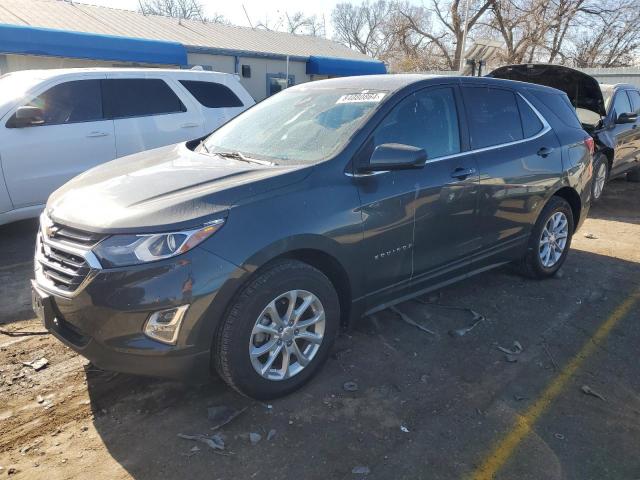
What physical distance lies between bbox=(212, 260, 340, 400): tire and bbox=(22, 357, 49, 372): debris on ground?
137 centimetres

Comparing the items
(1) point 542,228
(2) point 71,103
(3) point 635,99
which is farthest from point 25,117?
(3) point 635,99

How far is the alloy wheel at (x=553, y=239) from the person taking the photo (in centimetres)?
486

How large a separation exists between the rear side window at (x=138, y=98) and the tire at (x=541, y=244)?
4503mm

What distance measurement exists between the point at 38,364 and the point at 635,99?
1008 cm

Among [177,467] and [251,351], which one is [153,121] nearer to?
[251,351]

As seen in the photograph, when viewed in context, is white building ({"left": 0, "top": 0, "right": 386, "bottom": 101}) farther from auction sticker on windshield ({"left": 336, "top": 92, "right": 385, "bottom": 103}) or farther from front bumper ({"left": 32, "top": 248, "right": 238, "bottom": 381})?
front bumper ({"left": 32, "top": 248, "right": 238, "bottom": 381})

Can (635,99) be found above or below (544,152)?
above

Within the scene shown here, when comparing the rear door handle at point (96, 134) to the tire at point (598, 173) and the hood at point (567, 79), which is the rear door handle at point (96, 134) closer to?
the hood at point (567, 79)

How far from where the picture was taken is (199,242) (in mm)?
2541

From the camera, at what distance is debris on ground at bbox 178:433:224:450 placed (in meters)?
2.64

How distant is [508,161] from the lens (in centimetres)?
418

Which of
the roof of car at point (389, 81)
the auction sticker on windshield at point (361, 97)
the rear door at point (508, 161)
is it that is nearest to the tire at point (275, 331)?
the auction sticker on windshield at point (361, 97)

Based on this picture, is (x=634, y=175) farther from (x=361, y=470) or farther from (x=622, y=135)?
(x=361, y=470)

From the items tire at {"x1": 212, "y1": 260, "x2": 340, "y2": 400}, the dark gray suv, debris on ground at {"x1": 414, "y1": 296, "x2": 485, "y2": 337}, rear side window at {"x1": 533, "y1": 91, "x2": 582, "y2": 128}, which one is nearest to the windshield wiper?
the dark gray suv
